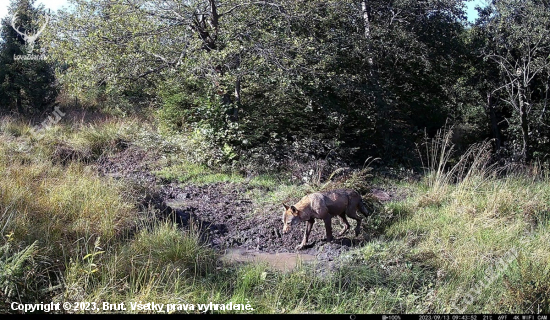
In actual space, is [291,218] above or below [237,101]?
below

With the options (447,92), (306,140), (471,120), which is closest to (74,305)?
(306,140)

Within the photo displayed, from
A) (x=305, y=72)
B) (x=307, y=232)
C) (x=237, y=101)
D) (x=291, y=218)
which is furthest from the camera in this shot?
(x=237, y=101)

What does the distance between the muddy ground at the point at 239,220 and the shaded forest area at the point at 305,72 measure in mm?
1870

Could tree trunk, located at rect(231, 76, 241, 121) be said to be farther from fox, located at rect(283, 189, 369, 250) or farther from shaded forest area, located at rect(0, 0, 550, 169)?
fox, located at rect(283, 189, 369, 250)

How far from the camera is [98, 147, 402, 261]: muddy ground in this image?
5.46 meters

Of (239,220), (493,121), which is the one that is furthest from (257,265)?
(493,121)

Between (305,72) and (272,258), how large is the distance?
17.6 feet

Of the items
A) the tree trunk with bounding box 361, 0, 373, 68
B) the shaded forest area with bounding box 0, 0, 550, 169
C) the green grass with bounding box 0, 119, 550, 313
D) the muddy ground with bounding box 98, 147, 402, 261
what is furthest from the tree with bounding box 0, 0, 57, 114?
the tree trunk with bounding box 361, 0, 373, 68

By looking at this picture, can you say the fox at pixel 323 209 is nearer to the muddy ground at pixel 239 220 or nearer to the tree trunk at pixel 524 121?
the muddy ground at pixel 239 220

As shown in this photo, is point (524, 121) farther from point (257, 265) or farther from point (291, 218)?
point (257, 265)

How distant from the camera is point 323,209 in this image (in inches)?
202

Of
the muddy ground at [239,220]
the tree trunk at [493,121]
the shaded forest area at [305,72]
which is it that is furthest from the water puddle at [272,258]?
the tree trunk at [493,121]

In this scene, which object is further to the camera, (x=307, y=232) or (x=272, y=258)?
(x=307, y=232)

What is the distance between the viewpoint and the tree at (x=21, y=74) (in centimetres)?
1523
